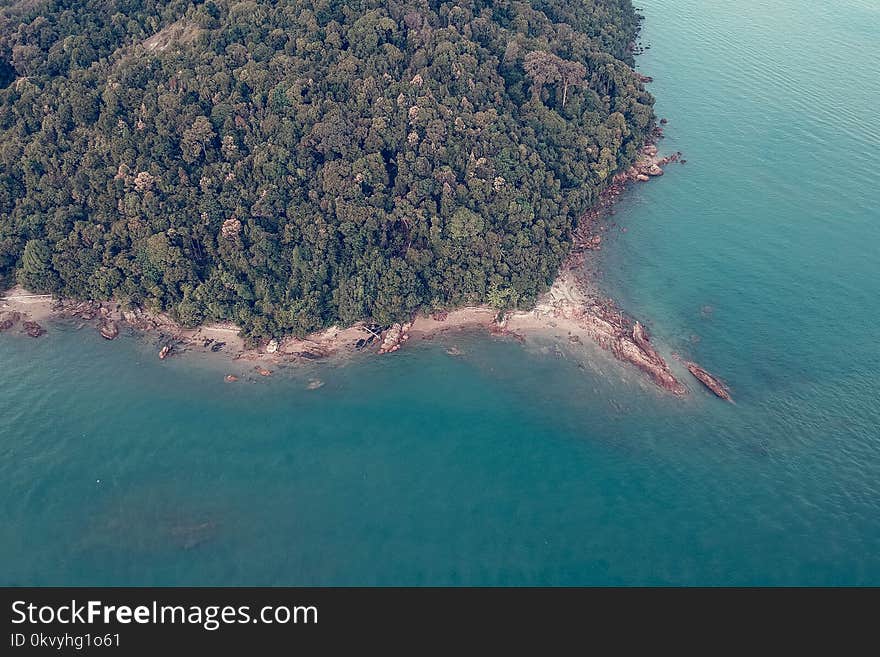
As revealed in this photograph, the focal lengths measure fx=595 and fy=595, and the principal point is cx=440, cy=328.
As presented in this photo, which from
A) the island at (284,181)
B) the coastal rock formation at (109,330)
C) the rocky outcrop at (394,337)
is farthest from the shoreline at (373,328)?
the island at (284,181)

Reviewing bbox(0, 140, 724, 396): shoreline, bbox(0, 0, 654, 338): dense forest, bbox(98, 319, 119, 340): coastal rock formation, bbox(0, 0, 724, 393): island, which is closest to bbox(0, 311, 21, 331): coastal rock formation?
bbox(0, 140, 724, 396): shoreline

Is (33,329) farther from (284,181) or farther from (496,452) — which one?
(496,452)

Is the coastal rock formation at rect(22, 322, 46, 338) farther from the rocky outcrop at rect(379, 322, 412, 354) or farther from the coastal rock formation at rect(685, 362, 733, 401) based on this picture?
the coastal rock formation at rect(685, 362, 733, 401)

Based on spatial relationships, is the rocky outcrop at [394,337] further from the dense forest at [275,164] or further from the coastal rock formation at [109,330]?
the coastal rock formation at [109,330]

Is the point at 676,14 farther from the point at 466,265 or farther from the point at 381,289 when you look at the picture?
the point at 381,289

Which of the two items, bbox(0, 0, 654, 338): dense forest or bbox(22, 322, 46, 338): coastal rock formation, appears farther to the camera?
bbox(0, 0, 654, 338): dense forest
